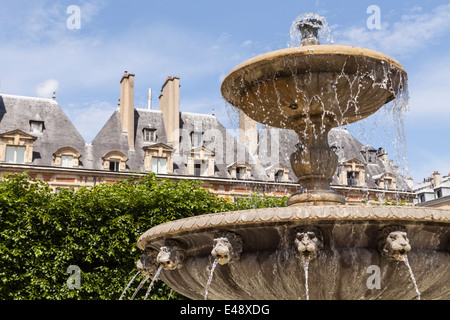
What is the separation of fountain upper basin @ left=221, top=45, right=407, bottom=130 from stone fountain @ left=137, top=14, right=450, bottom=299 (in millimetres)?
13

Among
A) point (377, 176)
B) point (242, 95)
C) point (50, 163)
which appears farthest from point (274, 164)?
point (242, 95)

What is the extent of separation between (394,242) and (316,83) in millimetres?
2457

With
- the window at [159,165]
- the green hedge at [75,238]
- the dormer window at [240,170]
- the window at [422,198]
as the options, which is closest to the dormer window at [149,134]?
the window at [159,165]

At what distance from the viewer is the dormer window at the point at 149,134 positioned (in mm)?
33781

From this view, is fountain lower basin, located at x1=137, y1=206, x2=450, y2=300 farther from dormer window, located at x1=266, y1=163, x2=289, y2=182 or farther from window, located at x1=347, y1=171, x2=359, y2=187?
window, located at x1=347, y1=171, x2=359, y2=187

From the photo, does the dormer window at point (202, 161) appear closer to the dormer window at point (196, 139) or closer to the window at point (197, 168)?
the window at point (197, 168)

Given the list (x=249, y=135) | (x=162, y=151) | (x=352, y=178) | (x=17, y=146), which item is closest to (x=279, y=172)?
(x=249, y=135)

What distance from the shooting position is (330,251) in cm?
532

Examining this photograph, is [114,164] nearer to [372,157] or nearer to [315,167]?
[372,157]

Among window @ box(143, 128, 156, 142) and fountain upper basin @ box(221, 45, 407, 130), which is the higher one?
window @ box(143, 128, 156, 142)

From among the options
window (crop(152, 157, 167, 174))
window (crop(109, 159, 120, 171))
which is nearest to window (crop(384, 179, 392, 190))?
window (crop(152, 157, 167, 174))

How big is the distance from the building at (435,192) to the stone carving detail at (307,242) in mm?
41714

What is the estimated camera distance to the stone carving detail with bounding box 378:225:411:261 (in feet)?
16.7

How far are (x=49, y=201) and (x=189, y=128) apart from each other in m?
18.0
